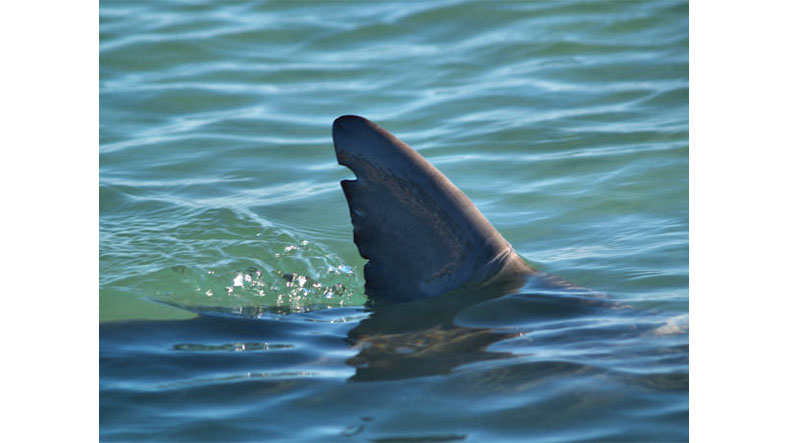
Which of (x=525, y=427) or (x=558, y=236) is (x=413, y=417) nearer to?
(x=525, y=427)

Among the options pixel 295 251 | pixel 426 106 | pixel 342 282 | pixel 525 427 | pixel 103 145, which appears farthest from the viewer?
pixel 426 106

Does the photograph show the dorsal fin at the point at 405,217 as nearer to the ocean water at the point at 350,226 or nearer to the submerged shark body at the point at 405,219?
the submerged shark body at the point at 405,219

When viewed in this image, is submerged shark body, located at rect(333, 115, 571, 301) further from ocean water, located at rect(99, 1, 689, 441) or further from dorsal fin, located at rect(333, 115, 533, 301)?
ocean water, located at rect(99, 1, 689, 441)

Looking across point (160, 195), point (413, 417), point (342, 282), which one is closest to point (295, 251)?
point (342, 282)

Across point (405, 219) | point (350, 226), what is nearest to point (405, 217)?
point (405, 219)

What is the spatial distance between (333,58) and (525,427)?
6.77m

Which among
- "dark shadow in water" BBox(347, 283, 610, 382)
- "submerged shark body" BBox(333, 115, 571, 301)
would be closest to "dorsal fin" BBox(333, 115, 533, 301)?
"submerged shark body" BBox(333, 115, 571, 301)

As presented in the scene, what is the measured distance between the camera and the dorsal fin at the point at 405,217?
3.79 meters

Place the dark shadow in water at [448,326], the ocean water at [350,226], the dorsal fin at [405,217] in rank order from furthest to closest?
the dorsal fin at [405,217] → the dark shadow in water at [448,326] → the ocean water at [350,226]

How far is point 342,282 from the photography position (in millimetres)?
5023

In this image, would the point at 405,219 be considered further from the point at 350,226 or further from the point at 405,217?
the point at 350,226

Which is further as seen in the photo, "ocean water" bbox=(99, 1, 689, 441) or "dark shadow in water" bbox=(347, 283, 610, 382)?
"dark shadow in water" bbox=(347, 283, 610, 382)

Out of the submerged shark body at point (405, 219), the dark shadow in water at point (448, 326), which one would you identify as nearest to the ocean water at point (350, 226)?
the dark shadow in water at point (448, 326)

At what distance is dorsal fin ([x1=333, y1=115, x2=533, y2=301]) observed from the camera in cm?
379
